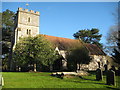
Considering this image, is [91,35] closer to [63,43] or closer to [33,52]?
[63,43]

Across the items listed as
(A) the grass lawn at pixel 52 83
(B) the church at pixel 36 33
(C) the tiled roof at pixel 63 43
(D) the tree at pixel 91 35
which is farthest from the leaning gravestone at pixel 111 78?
(D) the tree at pixel 91 35

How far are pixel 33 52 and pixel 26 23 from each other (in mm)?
9690

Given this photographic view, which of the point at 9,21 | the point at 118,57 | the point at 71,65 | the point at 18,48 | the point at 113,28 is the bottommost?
the point at 71,65

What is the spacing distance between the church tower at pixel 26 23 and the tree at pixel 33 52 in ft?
21.1

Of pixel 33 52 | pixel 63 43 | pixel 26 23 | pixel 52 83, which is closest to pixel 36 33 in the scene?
pixel 26 23

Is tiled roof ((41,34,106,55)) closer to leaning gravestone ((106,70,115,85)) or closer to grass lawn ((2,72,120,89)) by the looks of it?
grass lawn ((2,72,120,89))

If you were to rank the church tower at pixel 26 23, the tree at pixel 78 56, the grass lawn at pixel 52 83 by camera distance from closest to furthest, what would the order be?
the grass lawn at pixel 52 83, the tree at pixel 78 56, the church tower at pixel 26 23

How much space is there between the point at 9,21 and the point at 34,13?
8.05m

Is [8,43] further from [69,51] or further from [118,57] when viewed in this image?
[118,57]

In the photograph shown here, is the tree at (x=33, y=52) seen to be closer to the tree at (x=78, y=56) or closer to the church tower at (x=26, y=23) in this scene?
the tree at (x=78, y=56)

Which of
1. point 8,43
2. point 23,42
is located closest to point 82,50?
point 23,42

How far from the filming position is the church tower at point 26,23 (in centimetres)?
2430

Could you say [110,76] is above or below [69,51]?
below

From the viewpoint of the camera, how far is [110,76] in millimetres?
8055
